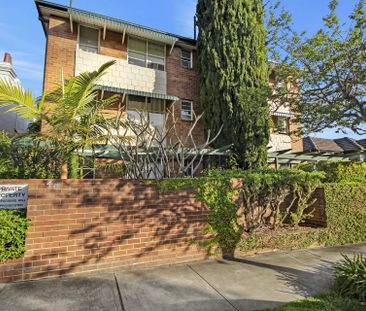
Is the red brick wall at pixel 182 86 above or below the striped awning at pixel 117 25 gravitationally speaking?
below

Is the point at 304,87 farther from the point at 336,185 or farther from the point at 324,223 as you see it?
the point at 324,223

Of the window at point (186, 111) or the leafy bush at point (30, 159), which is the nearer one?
the leafy bush at point (30, 159)

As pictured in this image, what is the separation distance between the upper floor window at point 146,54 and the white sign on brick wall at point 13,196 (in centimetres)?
944

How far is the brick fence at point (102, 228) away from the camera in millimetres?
4246

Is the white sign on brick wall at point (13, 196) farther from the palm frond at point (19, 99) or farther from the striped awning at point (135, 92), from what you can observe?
the striped awning at point (135, 92)

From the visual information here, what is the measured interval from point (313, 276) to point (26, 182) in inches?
230

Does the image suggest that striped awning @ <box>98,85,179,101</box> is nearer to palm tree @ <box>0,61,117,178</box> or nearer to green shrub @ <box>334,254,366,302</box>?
palm tree @ <box>0,61,117,178</box>

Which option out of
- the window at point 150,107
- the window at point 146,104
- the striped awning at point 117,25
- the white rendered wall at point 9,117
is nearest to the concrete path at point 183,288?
the window at point 150,107

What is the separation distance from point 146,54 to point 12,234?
10847 mm

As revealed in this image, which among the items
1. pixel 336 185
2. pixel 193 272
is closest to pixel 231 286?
pixel 193 272

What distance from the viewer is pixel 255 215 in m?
6.28

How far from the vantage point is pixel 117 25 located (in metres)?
11.1

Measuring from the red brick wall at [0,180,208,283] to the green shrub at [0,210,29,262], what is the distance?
10 centimetres

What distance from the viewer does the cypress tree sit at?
9.94 meters
